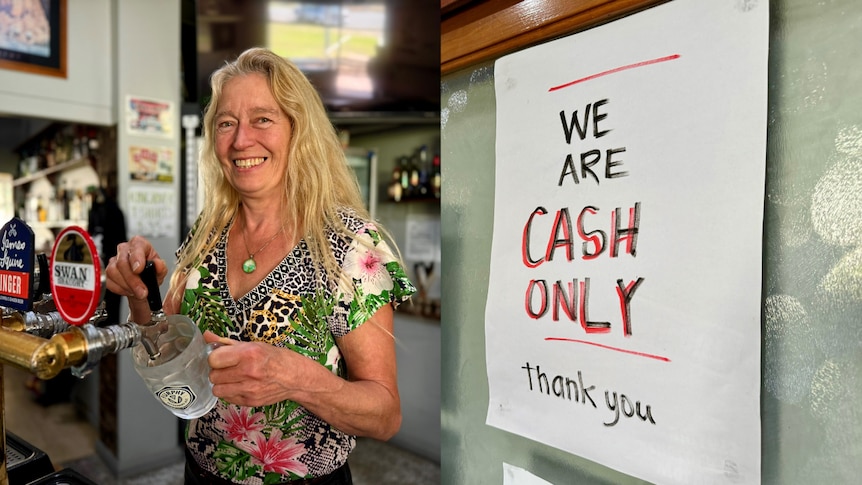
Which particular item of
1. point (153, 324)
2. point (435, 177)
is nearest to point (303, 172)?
point (153, 324)

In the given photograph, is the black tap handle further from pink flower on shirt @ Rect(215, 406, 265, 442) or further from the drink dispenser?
pink flower on shirt @ Rect(215, 406, 265, 442)

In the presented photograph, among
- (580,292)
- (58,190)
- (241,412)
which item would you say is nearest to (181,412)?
(241,412)

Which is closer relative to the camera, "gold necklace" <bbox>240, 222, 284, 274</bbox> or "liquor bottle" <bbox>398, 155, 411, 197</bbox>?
"gold necklace" <bbox>240, 222, 284, 274</bbox>

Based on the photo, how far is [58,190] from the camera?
4.12 meters

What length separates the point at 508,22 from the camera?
2.30 feet

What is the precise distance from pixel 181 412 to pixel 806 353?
0.74 m

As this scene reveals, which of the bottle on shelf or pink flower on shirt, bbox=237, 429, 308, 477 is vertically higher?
the bottle on shelf

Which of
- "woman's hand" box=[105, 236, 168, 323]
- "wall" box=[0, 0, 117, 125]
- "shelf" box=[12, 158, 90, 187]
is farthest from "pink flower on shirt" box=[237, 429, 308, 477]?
"shelf" box=[12, 158, 90, 187]

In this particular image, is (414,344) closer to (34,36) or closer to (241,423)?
(241,423)

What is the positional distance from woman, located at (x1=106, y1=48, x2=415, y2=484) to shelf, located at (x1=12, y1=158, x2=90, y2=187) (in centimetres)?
306

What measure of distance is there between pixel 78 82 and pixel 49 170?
1.59 metres

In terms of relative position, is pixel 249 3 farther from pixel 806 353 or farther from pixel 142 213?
pixel 806 353

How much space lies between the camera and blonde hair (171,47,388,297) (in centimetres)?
101

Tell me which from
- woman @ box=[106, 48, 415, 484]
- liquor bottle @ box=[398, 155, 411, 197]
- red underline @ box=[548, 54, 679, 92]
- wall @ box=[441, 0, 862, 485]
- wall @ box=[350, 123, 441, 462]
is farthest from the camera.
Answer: liquor bottle @ box=[398, 155, 411, 197]
